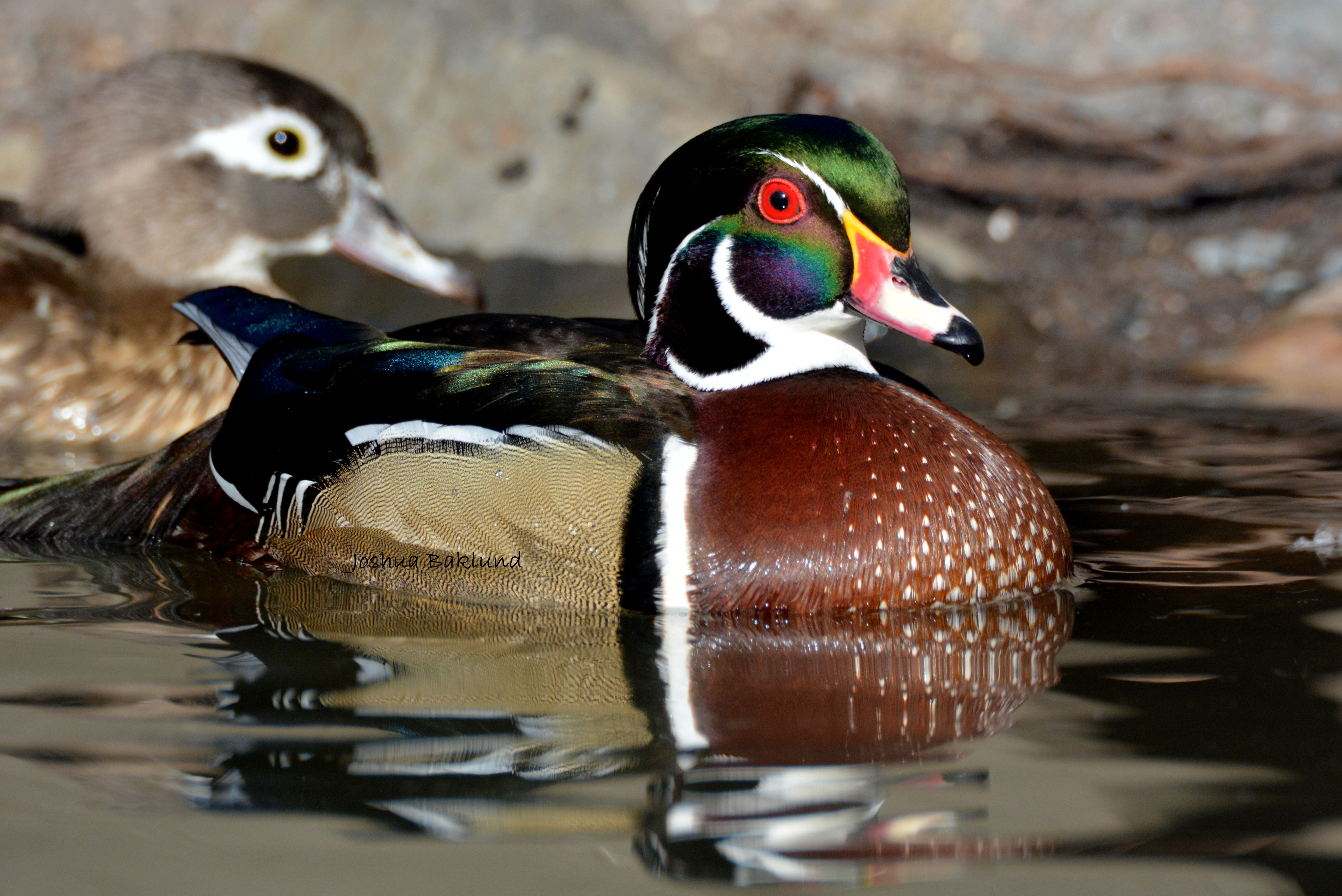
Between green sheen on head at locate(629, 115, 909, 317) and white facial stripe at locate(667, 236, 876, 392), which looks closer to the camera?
green sheen on head at locate(629, 115, 909, 317)

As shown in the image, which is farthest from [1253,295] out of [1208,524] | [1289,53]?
[1208,524]

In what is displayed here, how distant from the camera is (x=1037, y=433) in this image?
5.32 metres

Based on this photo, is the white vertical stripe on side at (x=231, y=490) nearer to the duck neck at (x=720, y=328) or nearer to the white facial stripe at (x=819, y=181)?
the duck neck at (x=720, y=328)

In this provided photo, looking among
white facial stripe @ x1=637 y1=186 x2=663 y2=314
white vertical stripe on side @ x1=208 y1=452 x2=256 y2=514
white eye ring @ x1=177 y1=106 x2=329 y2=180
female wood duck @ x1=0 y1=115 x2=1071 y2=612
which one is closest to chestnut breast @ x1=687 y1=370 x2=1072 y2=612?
female wood duck @ x1=0 y1=115 x2=1071 y2=612

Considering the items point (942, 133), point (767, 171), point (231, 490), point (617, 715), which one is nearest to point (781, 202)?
point (767, 171)

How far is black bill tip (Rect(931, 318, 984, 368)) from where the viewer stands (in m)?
3.11

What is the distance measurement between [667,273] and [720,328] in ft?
0.51

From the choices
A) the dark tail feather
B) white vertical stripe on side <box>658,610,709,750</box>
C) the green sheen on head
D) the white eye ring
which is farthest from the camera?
the white eye ring

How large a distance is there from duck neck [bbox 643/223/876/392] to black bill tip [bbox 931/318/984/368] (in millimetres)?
209

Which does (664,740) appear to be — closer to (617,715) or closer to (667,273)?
(617,715)

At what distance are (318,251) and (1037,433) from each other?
8.37 feet

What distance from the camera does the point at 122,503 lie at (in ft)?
12.4

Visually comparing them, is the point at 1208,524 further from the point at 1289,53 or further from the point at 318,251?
the point at 1289,53

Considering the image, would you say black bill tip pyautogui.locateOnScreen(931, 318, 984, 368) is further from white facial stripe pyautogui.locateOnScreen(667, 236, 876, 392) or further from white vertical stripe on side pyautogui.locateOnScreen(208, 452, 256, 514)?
white vertical stripe on side pyautogui.locateOnScreen(208, 452, 256, 514)
